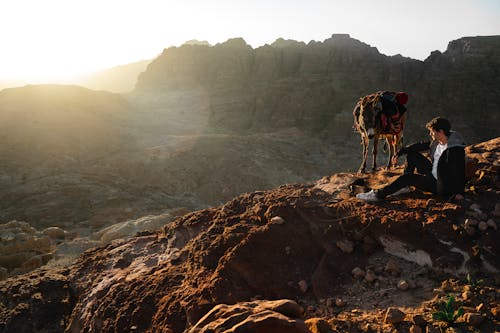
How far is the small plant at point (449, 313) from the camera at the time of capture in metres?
3.10

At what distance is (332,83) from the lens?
116 ft

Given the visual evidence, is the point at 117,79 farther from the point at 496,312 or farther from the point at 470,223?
the point at 496,312

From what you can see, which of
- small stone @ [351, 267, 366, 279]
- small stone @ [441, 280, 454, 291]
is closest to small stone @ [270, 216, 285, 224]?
small stone @ [351, 267, 366, 279]

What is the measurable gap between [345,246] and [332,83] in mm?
32846

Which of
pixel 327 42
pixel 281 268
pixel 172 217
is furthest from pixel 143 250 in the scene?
pixel 327 42

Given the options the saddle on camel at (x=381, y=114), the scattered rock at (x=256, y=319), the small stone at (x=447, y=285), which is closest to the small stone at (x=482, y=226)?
the small stone at (x=447, y=285)

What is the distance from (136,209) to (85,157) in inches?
319

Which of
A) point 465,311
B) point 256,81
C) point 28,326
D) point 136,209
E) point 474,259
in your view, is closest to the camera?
point 465,311

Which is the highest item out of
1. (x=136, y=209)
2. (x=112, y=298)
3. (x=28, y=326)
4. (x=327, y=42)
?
(x=327, y=42)

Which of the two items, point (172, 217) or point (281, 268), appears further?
point (172, 217)

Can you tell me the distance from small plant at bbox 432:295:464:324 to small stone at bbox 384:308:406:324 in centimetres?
27

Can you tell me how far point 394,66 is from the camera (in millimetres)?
35312

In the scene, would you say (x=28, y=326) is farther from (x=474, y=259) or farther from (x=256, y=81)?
(x=256, y=81)

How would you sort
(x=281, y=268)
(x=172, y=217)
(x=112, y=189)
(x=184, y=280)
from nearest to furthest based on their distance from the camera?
1. (x=281, y=268)
2. (x=184, y=280)
3. (x=172, y=217)
4. (x=112, y=189)
